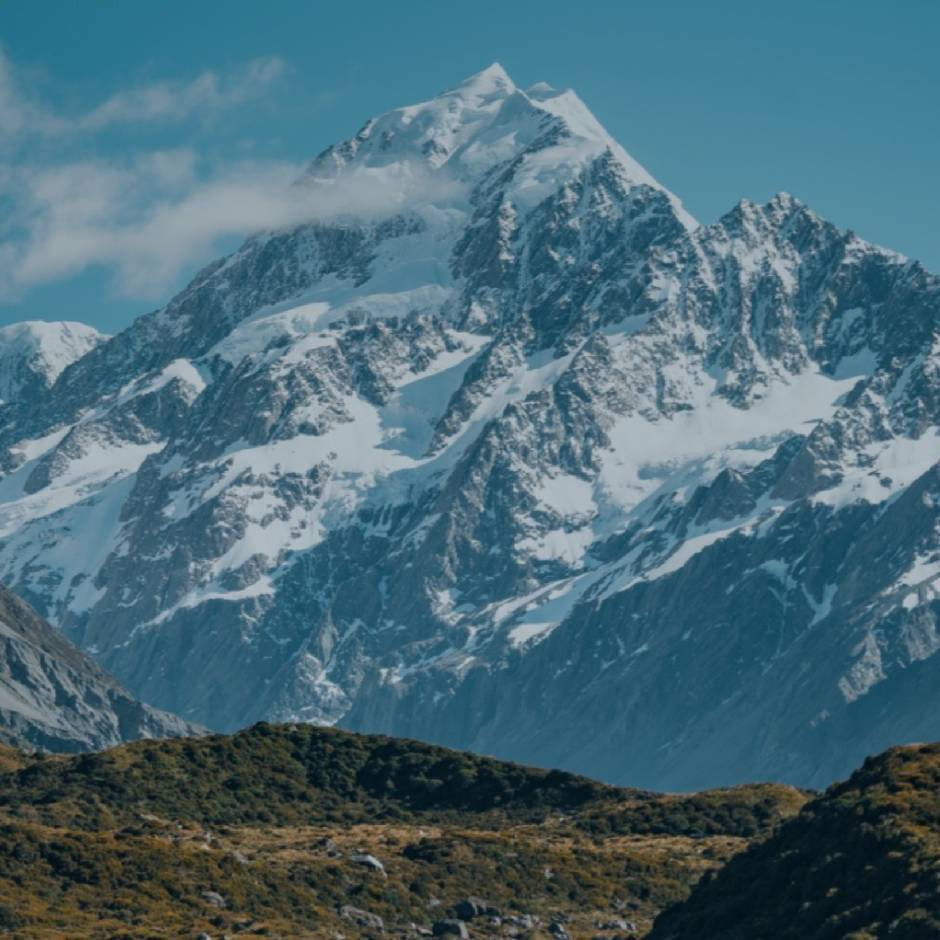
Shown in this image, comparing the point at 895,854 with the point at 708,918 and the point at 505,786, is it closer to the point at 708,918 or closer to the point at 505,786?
the point at 708,918

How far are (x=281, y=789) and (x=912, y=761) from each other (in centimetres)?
7837

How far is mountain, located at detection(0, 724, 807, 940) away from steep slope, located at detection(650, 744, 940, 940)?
62.2 feet

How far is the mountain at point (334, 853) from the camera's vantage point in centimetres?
14725

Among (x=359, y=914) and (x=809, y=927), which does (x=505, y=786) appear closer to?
(x=359, y=914)

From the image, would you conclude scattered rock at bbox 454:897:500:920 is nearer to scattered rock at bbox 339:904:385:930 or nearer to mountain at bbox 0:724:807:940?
mountain at bbox 0:724:807:940

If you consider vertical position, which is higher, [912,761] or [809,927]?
[912,761]

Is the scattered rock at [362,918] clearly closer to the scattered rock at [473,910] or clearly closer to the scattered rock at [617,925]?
the scattered rock at [473,910]

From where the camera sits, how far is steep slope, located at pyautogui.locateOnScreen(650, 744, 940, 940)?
111625mm

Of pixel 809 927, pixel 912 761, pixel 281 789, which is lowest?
pixel 809 927

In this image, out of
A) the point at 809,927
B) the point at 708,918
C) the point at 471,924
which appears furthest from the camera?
the point at 471,924

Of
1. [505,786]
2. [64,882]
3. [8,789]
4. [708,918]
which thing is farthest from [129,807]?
[708,918]

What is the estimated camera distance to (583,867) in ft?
531

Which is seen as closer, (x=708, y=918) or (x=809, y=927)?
(x=809, y=927)

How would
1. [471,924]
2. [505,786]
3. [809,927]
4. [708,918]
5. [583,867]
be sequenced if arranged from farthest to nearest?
[505,786], [583,867], [471,924], [708,918], [809,927]
